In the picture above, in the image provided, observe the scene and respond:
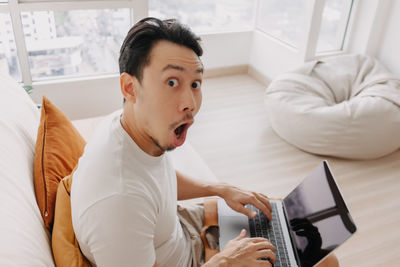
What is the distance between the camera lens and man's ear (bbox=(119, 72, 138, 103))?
1000 mm

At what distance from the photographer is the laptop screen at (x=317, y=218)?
111cm

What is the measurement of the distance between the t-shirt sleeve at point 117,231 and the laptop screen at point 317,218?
559 millimetres

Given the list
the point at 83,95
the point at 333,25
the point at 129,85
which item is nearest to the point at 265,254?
the point at 129,85

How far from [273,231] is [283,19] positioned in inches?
108

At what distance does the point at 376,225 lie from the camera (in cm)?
207

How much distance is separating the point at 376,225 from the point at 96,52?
2.23 m

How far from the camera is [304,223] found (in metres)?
1.28

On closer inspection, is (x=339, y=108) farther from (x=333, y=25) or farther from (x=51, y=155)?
(x=51, y=155)

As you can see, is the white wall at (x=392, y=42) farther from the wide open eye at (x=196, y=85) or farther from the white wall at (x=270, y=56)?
the wide open eye at (x=196, y=85)

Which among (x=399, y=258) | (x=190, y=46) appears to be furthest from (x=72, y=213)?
(x=399, y=258)

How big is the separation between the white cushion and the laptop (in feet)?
2.01

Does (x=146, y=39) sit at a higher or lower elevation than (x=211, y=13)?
higher

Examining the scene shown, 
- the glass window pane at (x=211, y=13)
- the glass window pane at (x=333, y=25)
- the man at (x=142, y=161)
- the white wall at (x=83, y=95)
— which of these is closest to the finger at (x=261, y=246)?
the man at (x=142, y=161)

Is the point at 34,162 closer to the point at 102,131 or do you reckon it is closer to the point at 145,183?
the point at 102,131
